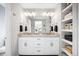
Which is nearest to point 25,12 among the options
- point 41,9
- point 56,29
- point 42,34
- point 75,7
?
point 41,9

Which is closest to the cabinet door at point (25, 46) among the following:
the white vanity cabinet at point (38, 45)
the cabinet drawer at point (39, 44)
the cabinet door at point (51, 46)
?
the white vanity cabinet at point (38, 45)

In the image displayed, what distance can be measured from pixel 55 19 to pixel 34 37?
1.21 metres

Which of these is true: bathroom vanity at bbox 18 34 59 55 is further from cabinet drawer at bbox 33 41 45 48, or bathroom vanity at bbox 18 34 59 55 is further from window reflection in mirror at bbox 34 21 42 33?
window reflection in mirror at bbox 34 21 42 33

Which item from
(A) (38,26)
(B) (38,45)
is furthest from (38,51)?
(A) (38,26)

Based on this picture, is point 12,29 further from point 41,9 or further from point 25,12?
point 41,9

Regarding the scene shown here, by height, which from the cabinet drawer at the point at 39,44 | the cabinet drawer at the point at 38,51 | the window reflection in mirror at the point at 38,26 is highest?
the window reflection in mirror at the point at 38,26

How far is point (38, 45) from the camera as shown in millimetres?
4074

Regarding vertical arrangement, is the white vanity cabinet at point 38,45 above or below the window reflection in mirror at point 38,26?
below

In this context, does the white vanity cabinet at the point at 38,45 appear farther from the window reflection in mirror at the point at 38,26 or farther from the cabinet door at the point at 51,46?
the window reflection in mirror at the point at 38,26

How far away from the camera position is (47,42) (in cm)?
407

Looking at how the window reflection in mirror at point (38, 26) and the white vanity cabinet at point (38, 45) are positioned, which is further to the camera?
the window reflection in mirror at point (38, 26)

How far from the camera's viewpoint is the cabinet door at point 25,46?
159 inches

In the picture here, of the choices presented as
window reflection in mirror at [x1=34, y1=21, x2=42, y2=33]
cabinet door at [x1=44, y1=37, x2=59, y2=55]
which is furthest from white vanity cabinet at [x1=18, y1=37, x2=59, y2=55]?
window reflection in mirror at [x1=34, y1=21, x2=42, y2=33]

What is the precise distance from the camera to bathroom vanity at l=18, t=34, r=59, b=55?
13.3ft
